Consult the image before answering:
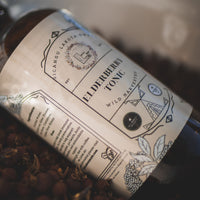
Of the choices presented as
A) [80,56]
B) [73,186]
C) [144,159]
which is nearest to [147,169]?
[144,159]

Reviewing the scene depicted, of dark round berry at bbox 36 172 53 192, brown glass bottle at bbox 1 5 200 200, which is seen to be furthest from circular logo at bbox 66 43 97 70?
dark round berry at bbox 36 172 53 192

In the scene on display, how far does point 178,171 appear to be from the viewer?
39cm

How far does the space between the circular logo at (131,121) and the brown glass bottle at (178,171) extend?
77mm

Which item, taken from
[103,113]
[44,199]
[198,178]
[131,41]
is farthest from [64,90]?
[131,41]

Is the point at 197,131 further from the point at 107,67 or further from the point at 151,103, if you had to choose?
the point at 107,67

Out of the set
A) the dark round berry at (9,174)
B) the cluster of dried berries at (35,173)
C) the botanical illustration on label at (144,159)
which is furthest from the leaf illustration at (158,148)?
the dark round berry at (9,174)

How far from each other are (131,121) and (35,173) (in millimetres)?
211

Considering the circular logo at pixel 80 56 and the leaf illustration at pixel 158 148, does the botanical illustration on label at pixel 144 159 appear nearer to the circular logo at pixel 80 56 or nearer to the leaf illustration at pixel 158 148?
the leaf illustration at pixel 158 148

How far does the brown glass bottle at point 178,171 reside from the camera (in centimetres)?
39

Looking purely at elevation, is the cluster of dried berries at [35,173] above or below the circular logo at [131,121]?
below

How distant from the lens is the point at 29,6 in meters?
0.80

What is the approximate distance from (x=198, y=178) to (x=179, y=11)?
23.4 inches

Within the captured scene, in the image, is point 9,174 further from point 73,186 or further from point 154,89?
point 154,89

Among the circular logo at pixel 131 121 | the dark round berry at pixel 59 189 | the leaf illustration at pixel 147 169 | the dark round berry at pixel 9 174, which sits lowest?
the dark round berry at pixel 9 174
